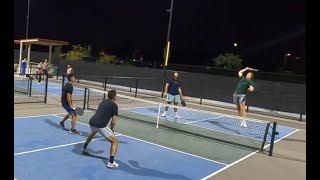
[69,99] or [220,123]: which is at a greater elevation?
[69,99]

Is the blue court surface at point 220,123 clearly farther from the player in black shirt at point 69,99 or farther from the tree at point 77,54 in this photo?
the tree at point 77,54

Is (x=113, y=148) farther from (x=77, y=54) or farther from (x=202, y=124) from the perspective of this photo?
(x=77, y=54)

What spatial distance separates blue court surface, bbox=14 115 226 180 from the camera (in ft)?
23.8

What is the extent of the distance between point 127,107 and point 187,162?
29.8 feet

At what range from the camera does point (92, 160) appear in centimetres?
820

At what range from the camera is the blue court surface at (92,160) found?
7.27 m

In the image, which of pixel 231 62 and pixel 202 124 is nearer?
pixel 202 124

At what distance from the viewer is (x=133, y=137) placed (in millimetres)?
10953

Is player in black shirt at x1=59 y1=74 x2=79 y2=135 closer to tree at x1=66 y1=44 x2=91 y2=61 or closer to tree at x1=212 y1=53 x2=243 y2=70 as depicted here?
tree at x1=212 y1=53 x2=243 y2=70

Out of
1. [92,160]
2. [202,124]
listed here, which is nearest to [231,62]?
[202,124]

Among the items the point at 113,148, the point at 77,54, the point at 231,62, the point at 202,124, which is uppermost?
the point at 77,54

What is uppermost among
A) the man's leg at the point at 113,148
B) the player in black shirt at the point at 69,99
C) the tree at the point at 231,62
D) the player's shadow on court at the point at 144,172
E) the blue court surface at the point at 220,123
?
the tree at the point at 231,62

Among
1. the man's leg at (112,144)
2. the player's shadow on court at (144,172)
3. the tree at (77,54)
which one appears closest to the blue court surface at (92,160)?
the player's shadow on court at (144,172)

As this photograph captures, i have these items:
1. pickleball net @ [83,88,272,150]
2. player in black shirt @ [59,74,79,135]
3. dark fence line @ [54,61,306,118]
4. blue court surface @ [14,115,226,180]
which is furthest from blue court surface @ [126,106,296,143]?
player in black shirt @ [59,74,79,135]
